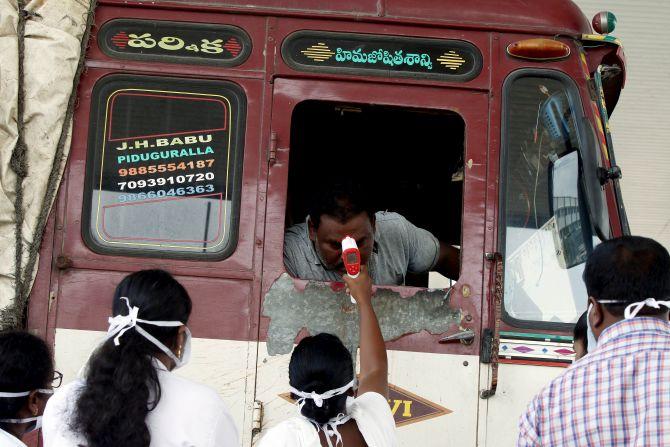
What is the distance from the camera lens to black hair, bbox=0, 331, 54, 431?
2.68 metres

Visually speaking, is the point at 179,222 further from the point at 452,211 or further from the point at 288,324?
the point at 452,211

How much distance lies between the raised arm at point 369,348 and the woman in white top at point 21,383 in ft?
3.43

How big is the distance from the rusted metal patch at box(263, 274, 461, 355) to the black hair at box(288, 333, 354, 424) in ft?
3.76

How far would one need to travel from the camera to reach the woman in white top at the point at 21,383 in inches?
106

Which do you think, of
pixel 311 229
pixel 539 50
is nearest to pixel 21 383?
pixel 311 229

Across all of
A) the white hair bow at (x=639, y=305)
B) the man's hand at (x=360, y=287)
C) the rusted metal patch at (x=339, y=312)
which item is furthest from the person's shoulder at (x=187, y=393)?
the rusted metal patch at (x=339, y=312)

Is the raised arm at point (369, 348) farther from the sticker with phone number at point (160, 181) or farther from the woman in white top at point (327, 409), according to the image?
the sticker with phone number at point (160, 181)

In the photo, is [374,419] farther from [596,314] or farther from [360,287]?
[360,287]

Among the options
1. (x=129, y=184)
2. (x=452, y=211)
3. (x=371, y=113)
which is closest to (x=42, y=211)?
(x=129, y=184)

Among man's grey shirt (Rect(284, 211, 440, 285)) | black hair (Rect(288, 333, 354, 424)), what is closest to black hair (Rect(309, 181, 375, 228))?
man's grey shirt (Rect(284, 211, 440, 285))

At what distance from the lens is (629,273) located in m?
2.50

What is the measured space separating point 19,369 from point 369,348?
3.97 ft

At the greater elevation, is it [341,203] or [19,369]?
[341,203]

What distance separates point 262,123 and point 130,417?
1884mm
